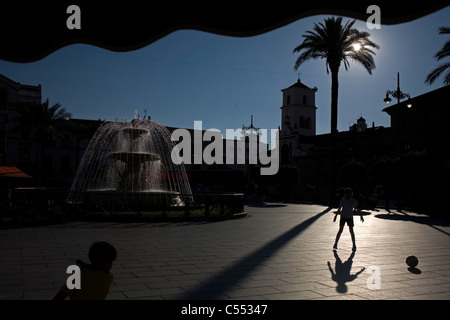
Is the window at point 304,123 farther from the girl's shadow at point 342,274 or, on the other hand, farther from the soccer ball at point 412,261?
the soccer ball at point 412,261

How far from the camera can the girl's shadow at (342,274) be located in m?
5.77

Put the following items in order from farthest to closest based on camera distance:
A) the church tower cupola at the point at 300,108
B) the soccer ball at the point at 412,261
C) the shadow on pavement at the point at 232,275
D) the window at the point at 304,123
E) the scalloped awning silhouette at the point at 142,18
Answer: the window at the point at 304,123 < the church tower cupola at the point at 300,108 < the soccer ball at the point at 412,261 < the shadow on pavement at the point at 232,275 < the scalloped awning silhouette at the point at 142,18

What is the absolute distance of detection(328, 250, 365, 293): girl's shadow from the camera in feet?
18.9

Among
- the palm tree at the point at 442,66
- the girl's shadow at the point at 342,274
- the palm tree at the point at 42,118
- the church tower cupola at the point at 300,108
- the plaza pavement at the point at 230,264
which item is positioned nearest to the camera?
the plaza pavement at the point at 230,264

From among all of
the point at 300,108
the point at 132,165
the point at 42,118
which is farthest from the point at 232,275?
the point at 300,108

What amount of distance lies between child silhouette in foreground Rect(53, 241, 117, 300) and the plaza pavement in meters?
2.20

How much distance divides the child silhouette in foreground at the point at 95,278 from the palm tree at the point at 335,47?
81.7 ft

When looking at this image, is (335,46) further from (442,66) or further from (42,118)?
(42,118)

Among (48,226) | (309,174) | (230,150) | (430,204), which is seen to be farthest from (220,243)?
(230,150)

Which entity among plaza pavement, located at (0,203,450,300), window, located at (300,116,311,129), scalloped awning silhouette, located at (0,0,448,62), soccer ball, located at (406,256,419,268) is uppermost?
window, located at (300,116,311,129)

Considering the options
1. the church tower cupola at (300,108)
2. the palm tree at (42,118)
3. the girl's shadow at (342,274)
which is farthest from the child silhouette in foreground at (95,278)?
the church tower cupola at (300,108)

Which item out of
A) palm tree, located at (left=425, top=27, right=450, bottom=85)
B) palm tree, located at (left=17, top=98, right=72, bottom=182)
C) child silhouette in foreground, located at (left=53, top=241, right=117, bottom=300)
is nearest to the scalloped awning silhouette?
child silhouette in foreground, located at (left=53, top=241, right=117, bottom=300)

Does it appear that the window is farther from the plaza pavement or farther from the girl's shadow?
the girl's shadow

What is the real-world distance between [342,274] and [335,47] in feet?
73.9
